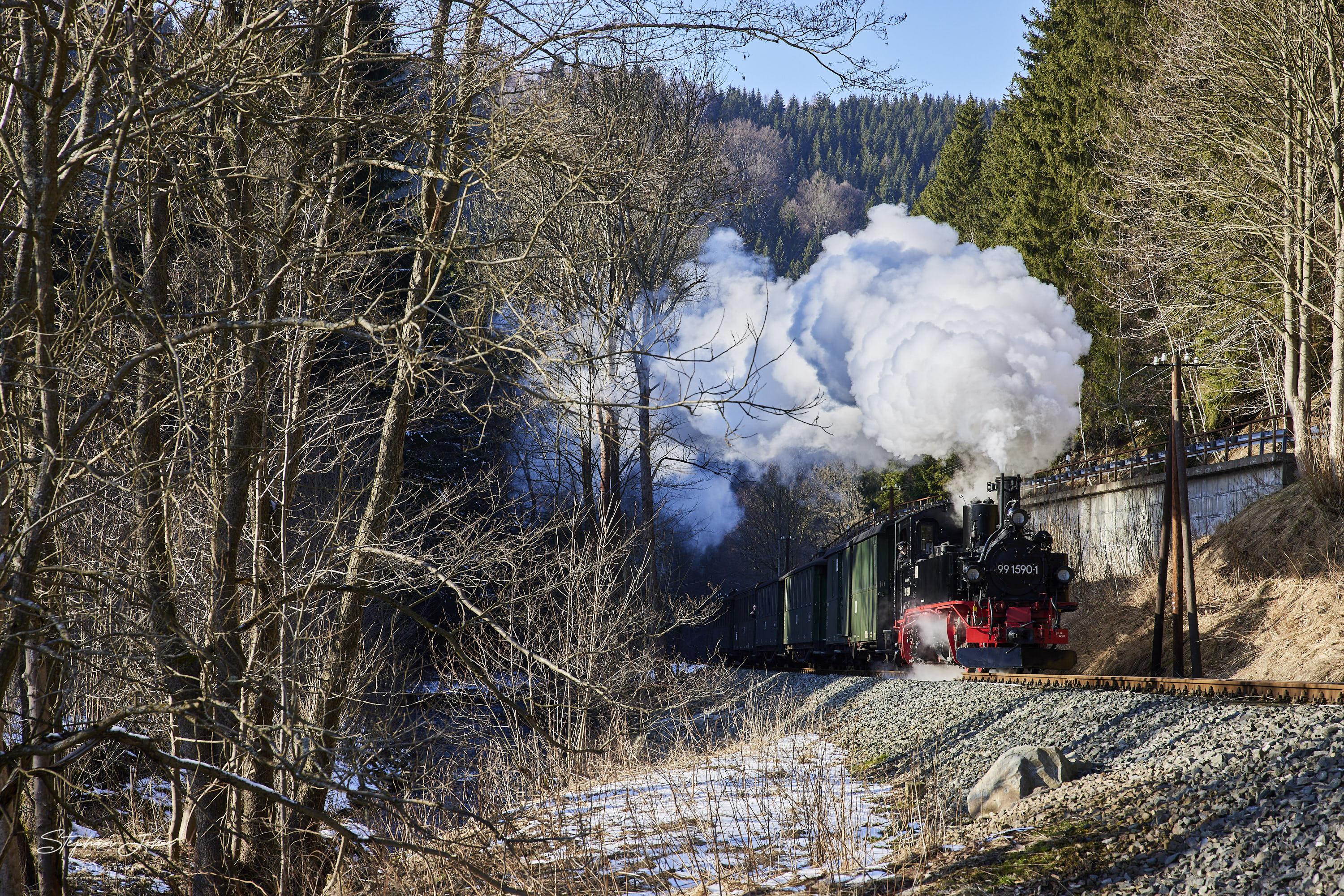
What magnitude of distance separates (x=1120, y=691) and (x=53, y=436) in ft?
29.6

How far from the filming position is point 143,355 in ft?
11.9

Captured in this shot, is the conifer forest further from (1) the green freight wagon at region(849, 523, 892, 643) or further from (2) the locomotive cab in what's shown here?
(2) the locomotive cab

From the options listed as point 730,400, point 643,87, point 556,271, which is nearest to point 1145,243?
point 643,87

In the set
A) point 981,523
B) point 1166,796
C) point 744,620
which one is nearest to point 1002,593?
point 981,523

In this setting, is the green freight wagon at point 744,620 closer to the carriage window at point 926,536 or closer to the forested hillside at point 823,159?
the carriage window at point 926,536

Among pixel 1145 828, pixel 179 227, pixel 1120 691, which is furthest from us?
pixel 1120 691

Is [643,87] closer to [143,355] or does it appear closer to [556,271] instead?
[556,271]

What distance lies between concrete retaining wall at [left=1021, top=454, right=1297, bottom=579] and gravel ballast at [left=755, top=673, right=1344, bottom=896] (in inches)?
402

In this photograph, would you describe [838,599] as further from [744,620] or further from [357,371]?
[357,371]

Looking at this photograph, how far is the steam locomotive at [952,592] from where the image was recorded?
12.8 m

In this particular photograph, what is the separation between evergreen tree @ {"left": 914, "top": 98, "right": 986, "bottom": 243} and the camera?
47188 mm

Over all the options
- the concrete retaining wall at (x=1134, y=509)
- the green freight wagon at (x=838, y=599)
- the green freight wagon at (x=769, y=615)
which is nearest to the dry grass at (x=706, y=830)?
the green freight wagon at (x=838, y=599)

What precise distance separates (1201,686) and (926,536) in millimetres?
6232

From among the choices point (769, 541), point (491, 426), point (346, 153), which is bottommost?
point (769, 541)
